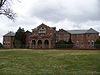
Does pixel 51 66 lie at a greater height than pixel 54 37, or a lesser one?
lesser

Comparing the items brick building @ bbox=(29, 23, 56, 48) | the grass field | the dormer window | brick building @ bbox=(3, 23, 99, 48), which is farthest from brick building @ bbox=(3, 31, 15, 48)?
the grass field

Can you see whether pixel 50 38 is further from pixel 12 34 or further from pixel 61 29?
pixel 12 34

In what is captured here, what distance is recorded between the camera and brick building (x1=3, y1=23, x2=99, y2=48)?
9362 cm

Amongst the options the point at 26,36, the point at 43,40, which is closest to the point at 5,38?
the point at 26,36

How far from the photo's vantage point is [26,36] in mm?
97938

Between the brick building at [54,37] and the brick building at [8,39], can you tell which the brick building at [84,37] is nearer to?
the brick building at [54,37]

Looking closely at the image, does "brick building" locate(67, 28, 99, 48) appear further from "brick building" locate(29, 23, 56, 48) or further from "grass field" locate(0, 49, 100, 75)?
"grass field" locate(0, 49, 100, 75)

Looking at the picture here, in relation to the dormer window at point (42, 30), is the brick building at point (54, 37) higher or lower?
lower

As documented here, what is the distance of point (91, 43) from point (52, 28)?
16.7 metres

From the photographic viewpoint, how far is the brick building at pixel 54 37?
93.6 meters

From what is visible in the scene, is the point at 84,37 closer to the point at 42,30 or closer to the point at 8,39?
the point at 42,30

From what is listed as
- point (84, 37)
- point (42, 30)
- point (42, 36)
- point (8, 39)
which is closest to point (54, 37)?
point (42, 36)

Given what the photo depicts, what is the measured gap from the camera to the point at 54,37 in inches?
3762

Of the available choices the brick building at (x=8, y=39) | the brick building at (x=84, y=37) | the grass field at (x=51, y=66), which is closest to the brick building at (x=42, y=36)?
the brick building at (x=84, y=37)
